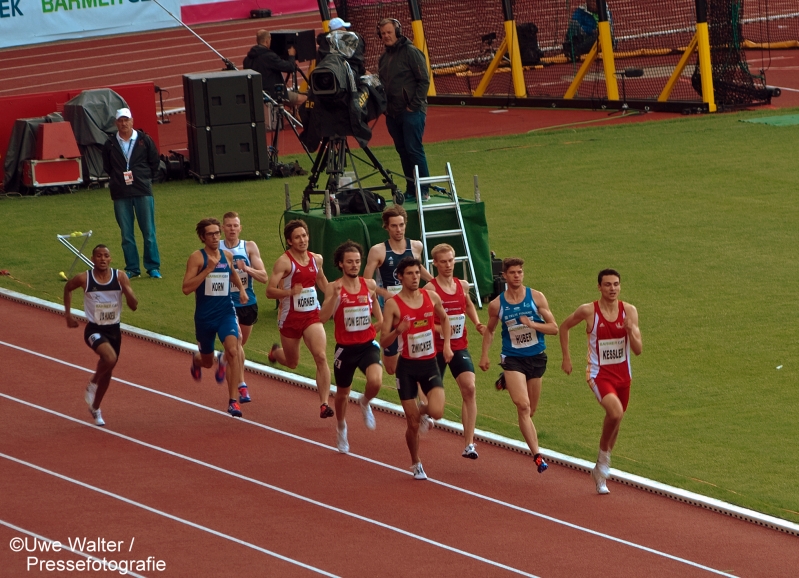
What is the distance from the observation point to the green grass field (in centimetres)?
1082

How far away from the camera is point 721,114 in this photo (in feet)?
84.1

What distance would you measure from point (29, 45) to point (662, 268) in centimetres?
2474

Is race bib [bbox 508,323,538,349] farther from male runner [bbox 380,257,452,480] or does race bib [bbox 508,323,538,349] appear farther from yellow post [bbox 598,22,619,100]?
yellow post [bbox 598,22,619,100]

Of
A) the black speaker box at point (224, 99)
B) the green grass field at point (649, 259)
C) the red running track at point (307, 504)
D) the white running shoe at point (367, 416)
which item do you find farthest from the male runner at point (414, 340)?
the black speaker box at point (224, 99)

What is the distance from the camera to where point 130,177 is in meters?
15.5

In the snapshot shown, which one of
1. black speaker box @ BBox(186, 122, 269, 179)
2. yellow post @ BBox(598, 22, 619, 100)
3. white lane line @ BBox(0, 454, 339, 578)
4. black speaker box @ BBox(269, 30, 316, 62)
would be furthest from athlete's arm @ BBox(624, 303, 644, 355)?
yellow post @ BBox(598, 22, 619, 100)

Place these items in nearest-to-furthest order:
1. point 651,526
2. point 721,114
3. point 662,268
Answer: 1. point 651,526
2. point 662,268
3. point 721,114

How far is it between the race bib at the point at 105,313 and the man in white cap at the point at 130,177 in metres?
4.64

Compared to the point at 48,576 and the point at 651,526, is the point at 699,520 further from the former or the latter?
the point at 48,576

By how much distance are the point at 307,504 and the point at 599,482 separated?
2.21 m

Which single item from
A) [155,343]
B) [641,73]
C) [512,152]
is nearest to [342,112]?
[155,343]

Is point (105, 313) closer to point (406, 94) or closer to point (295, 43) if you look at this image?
point (406, 94)

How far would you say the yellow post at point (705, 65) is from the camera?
981 inches

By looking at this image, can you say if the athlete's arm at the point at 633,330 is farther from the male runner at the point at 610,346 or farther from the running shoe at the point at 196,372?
the running shoe at the point at 196,372
